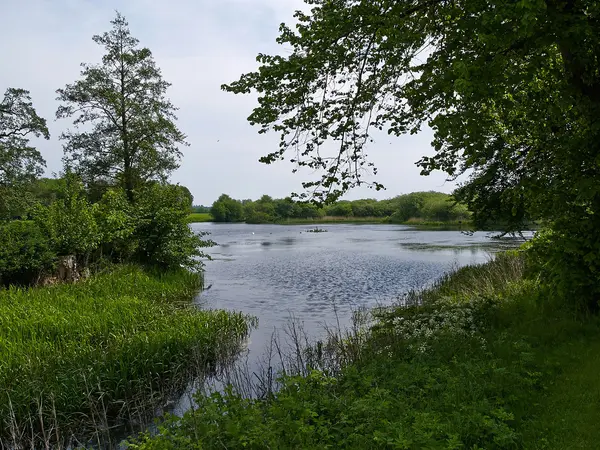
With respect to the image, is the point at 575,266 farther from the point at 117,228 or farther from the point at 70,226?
the point at 117,228

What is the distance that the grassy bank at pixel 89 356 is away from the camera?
6402 millimetres

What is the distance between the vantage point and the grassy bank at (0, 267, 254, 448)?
6.40 m

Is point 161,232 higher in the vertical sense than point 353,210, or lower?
lower

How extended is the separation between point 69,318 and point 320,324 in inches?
260

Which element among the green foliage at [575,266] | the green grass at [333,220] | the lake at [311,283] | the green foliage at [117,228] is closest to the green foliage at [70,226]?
the green foliage at [117,228]

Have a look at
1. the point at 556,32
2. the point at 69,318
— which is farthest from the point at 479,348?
the point at 69,318

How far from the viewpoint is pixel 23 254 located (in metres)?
12.9

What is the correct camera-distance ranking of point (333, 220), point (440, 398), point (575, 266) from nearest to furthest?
1. point (440, 398)
2. point (575, 266)
3. point (333, 220)

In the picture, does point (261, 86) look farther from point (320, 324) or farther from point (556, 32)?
point (320, 324)

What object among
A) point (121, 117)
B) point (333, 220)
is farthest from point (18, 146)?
point (333, 220)

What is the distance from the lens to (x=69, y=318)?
9.70m

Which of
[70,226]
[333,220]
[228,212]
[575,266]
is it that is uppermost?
[228,212]

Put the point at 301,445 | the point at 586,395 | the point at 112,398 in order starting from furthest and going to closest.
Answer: the point at 112,398, the point at 586,395, the point at 301,445

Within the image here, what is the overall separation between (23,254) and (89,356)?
→ 23.1 feet
